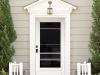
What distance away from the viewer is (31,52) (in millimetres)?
8281

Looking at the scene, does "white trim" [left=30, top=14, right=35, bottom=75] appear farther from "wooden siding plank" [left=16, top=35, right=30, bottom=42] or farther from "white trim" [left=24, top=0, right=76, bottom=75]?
"wooden siding plank" [left=16, top=35, right=30, bottom=42]

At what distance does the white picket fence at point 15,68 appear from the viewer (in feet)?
24.9

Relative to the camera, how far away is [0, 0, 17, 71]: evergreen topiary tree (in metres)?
7.66

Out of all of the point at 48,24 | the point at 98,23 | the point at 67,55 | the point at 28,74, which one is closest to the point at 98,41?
the point at 98,23

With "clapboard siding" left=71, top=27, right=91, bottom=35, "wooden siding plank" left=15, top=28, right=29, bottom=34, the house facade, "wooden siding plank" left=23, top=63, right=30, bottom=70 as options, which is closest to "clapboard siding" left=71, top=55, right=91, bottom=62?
the house facade

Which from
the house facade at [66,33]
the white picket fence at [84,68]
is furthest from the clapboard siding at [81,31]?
the white picket fence at [84,68]

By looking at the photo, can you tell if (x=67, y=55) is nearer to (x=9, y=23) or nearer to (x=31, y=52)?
(x=31, y=52)

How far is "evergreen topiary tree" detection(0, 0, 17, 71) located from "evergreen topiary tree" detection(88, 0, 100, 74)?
2306mm

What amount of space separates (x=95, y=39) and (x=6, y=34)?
2.56 meters

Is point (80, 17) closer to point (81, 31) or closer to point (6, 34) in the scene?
point (81, 31)

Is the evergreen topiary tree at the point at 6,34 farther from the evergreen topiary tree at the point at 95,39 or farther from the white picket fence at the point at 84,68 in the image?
the evergreen topiary tree at the point at 95,39

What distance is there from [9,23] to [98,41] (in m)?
2.64

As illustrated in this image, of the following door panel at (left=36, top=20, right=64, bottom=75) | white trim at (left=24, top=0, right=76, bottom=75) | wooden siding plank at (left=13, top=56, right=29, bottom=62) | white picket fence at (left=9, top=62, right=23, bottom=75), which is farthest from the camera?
door panel at (left=36, top=20, right=64, bottom=75)

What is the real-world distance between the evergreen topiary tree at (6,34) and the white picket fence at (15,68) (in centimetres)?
22
